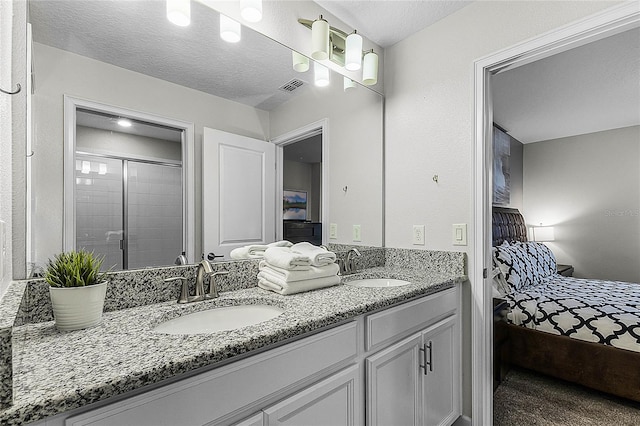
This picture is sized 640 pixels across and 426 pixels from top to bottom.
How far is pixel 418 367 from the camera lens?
1.45 metres

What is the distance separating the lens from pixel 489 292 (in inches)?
68.6

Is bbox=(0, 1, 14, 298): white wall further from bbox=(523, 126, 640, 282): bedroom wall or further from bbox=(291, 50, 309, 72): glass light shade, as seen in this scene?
bbox=(523, 126, 640, 282): bedroom wall

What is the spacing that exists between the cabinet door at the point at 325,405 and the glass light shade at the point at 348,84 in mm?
1566

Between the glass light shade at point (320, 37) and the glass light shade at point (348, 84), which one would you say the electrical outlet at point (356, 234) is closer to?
the glass light shade at point (348, 84)

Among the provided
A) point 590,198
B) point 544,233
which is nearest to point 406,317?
point 544,233

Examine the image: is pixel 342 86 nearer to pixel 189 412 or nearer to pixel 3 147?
pixel 3 147

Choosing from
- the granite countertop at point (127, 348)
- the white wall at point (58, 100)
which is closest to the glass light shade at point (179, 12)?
the white wall at point (58, 100)

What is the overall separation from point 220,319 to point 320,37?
1.43 m

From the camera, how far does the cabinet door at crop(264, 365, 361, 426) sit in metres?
0.91

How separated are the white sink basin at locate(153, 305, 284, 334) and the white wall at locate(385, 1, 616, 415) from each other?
1107 millimetres

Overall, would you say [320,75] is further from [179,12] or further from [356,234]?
[356,234]

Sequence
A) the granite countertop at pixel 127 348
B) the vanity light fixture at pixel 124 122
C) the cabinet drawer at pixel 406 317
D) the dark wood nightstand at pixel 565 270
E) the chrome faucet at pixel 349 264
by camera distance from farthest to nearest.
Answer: the dark wood nightstand at pixel 565 270 → the chrome faucet at pixel 349 264 → the cabinet drawer at pixel 406 317 → the vanity light fixture at pixel 124 122 → the granite countertop at pixel 127 348

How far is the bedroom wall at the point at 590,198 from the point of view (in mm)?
4047

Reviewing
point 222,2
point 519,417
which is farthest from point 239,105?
point 519,417
